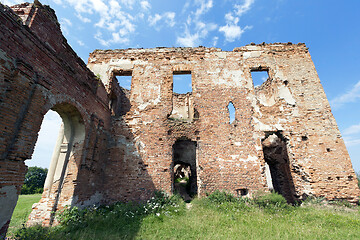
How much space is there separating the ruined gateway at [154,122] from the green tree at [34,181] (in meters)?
25.1

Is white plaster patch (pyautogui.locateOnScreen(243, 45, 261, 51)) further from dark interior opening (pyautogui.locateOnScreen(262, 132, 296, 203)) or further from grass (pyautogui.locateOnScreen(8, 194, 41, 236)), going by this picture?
grass (pyautogui.locateOnScreen(8, 194, 41, 236))

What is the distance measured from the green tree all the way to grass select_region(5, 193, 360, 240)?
88.2 feet

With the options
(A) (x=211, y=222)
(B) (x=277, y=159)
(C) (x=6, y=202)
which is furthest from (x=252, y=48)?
(C) (x=6, y=202)

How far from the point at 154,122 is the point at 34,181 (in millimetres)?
28881

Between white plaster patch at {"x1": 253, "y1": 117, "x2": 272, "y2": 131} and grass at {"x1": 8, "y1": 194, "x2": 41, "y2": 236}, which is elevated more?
white plaster patch at {"x1": 253, "y1": 117, "x2": 272, "y2": 131}

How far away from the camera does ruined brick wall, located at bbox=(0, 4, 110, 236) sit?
3.48 metres

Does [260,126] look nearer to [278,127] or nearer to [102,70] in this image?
[278,127]

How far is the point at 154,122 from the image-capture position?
7922 mm

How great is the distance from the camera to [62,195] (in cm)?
532

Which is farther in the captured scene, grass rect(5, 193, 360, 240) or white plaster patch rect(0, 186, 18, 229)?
grass rect(5, 193, 360, 240)

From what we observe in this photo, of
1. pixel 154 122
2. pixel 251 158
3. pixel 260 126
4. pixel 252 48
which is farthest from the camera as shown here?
pixel 252 48

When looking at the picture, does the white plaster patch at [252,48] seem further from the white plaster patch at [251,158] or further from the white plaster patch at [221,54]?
the white plaster patch at [251,158]

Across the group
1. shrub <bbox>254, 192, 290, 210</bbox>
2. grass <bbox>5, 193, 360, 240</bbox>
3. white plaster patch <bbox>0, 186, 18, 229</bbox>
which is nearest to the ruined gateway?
white plaster patch <bbox>0, 186, 18, 229</bbox>

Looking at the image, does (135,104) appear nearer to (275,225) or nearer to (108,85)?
(108,85)
